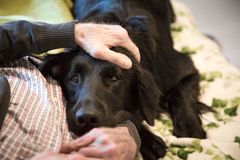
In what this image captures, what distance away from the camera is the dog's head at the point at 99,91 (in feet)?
3.37

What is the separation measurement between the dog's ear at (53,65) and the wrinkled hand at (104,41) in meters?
0.10

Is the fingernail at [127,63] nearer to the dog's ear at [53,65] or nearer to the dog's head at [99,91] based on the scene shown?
the dog's head at [99,91]

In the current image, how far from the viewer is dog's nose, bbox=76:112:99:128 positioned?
0.99 meters

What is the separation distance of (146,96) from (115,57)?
0.19 m

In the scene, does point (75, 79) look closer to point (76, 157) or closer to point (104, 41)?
point (104, 41)

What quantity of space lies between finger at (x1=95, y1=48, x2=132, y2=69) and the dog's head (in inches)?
0.8

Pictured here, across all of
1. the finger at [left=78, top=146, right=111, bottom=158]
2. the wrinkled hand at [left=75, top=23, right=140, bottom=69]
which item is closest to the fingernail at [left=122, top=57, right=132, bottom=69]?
Result: the wrinkled hand at [left=75, top=23, right=140, bottom=69]

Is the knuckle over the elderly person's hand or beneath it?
over

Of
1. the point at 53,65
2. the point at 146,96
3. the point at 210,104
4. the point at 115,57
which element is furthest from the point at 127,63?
the point at 210,104

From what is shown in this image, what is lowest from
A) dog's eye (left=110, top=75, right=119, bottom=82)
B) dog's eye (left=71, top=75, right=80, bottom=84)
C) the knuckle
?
dog's eye (left=71, top=75, right=80, bottom=84)

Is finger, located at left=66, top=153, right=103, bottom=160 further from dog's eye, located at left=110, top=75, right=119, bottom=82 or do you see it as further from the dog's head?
dog's eye, located at left=110, top=75, right=119, bottom=82

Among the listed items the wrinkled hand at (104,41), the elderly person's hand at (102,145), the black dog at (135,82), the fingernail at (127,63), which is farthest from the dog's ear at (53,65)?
the elderly person's hand at (102,145)

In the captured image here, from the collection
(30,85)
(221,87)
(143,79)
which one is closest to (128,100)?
(143,79)

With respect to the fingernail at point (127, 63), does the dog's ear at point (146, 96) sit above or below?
below
